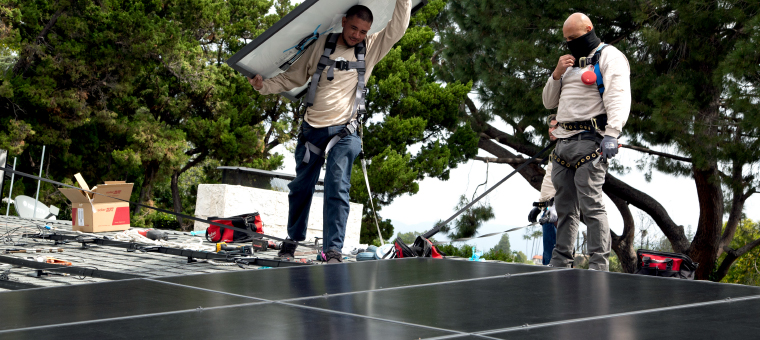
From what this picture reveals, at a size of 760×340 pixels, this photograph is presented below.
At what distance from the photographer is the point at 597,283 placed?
8.42 ft

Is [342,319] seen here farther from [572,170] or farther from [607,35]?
[607,35]

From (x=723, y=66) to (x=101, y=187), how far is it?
9428 millimetres

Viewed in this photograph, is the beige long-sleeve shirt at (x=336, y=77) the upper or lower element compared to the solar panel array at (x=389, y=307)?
upper

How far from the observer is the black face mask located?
4379mm

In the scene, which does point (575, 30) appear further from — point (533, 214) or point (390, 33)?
point (533, 214)

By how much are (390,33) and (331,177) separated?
1.12 m

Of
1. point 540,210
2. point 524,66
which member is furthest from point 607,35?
point 540,210

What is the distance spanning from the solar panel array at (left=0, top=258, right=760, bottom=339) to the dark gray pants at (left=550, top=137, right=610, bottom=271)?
4.49 ft

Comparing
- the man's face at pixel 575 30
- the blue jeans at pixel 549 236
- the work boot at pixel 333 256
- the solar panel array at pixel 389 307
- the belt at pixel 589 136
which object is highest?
the man's face at pixel 575 30

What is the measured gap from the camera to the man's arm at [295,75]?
4840mm

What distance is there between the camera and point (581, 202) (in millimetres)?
4262

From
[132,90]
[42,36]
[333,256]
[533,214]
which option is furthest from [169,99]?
[333,256]

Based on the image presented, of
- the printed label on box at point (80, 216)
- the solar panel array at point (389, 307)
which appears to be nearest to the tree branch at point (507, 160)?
the printed label on box at point (80, 216)

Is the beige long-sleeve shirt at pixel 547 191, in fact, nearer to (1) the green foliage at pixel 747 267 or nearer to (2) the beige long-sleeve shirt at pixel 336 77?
(2) the beige long-sleeve shirt at pixel 336 77
